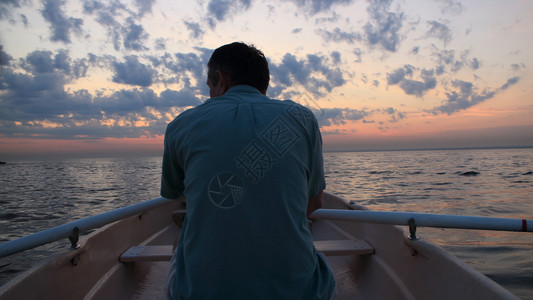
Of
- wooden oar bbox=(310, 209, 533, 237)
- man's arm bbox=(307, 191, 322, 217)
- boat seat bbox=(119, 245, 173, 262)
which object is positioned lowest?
boat seat bbox=(119, 245, 173, 262)

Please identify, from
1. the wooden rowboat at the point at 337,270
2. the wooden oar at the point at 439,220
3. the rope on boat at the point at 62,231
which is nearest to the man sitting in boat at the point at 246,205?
the wooden oar at the point at 439,220

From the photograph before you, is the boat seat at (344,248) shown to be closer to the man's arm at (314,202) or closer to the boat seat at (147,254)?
the boat seat at (147,254)

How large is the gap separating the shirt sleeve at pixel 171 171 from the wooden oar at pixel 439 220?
84 centimetres

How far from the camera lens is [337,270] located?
3434 millimetres

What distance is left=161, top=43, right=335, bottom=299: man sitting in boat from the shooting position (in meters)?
0.99

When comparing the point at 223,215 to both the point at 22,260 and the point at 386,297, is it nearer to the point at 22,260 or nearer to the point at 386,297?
the point at 386,297

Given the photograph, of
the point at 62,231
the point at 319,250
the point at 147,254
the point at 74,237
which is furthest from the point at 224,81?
the point at 147,254

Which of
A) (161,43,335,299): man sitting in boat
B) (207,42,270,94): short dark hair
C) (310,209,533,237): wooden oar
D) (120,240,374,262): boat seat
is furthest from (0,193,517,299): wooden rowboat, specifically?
(207,42,270,94): short dark hair

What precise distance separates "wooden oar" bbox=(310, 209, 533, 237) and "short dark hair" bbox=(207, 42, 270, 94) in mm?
961

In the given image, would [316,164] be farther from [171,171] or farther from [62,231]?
[62,231]

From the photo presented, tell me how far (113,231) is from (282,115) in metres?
2.73

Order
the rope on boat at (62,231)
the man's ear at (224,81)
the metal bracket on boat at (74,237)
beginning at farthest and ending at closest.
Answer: the metal bracket on boat at (74,237) → the rope on boat at (62,231) → the man's ear at (224,81)

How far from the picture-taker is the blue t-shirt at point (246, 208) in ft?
3.25

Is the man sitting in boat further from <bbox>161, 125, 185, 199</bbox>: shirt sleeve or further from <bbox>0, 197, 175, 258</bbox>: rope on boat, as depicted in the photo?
<bbox>0, 197, 175, 258</bbox>: rope on boat
